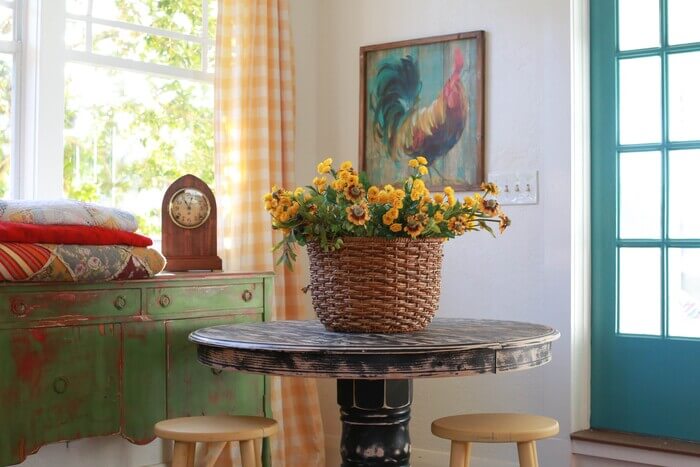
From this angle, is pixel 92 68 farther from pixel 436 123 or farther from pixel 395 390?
pixel 395 390

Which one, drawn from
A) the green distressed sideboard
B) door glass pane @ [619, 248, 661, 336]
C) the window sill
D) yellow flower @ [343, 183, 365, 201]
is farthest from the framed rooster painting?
yellow flower @ [343, 183, 365, 201]

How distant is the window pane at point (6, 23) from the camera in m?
3.52

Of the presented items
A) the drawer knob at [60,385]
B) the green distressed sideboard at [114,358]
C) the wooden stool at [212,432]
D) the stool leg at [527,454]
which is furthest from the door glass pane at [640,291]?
the drawer knob at [60,385]

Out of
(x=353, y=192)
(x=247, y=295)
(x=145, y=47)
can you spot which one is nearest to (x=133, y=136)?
(x=145, y=47)

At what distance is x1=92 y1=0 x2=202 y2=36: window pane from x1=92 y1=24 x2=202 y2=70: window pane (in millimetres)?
51

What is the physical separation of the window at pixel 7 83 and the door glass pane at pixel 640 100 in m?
2.36

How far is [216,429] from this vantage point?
268 centimetres

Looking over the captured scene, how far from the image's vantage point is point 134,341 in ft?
10.3

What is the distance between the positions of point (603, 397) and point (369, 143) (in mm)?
1514

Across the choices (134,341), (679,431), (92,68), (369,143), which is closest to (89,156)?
(92,68)

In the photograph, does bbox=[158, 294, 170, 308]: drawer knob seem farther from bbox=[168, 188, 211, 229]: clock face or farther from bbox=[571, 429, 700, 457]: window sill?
bbox=[571, 429, 700, 457]: window sill

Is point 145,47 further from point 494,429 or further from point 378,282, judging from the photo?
point 494,429

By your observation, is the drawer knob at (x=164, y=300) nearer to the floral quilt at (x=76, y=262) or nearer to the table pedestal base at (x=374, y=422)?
the floral quilt at (x=76, y=262)

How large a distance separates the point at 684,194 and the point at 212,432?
6.91 ft
